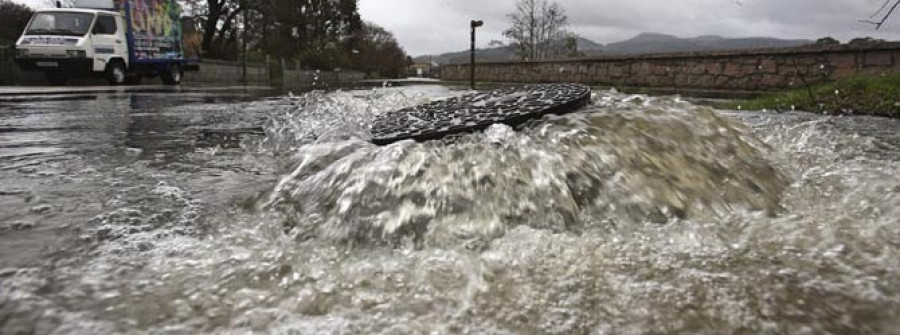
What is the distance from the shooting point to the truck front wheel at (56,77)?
1361 cm

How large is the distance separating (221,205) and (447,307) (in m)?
1.29

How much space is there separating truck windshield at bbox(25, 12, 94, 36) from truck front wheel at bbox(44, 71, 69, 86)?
3.24ft

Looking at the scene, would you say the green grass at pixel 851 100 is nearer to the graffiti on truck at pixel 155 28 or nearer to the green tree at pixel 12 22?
the graffiti on truck at pixel 155 28

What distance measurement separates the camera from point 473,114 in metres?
2.78

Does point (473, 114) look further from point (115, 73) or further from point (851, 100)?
point (115, 73)

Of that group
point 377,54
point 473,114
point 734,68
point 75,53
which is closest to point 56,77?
point 75,53

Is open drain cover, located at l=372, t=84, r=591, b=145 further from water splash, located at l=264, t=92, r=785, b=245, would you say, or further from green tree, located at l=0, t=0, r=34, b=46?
green tree, located at l=0, t=0, r=34, b=46

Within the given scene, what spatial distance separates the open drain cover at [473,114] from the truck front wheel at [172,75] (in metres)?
17.2

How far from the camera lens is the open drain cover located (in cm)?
250

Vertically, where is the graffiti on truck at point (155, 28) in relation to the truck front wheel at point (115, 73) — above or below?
above

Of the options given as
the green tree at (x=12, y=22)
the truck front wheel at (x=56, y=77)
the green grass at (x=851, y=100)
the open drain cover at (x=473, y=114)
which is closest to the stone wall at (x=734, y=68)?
the green grass at (x=851, y=100)

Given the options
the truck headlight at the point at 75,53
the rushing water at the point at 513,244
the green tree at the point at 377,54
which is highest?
the green tree at the point at 377,54

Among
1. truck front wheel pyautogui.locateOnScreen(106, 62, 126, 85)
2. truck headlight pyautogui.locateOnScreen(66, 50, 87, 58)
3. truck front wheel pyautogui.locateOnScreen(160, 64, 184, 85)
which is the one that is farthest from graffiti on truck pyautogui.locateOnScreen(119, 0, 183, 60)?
truck headlight pyautogui.locateOnScreen(66, 50, 87, 58)

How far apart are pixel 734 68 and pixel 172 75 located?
661 inches
